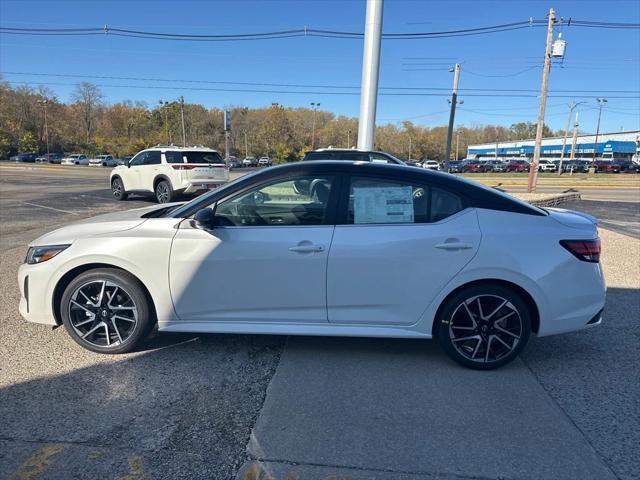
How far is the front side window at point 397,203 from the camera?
11.8 feet

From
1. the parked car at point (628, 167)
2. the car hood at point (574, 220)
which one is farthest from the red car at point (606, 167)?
the car hood at point (574, 220)

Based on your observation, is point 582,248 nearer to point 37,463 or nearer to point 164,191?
point 37,463

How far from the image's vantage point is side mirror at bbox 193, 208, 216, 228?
3.48 metres

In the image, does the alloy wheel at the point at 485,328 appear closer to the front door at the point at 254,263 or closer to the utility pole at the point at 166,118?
the front door at the point at 254,263

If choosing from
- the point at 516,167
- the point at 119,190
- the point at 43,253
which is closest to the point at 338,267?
the point at 43,253

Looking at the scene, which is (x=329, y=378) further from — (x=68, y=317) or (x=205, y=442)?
(x=68, y=317)

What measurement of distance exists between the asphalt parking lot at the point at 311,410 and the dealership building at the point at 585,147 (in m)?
84.3

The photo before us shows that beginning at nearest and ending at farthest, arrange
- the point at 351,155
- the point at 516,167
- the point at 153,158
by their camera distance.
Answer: the point at 351,155 < the point at 153,158 < the point at 516,167

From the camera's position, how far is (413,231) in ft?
11.6

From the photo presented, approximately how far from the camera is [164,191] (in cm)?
1472

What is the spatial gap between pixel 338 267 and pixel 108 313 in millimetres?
1936

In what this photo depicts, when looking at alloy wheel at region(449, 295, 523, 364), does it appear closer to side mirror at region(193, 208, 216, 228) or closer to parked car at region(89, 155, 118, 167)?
side mirror at region(193, 208, 216, 228)

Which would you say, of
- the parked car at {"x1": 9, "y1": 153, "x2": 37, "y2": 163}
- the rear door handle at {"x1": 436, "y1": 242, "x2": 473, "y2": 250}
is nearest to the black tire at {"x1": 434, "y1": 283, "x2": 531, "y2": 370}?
the rear door handle at {"x1": 436, "y1": 242, "x2": 473, "y2": 250}

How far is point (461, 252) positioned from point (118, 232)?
274 cm
